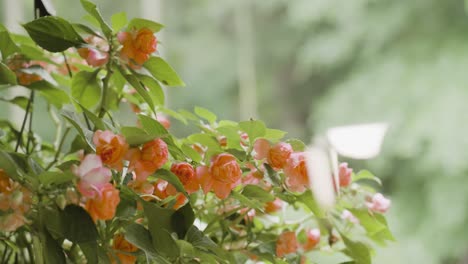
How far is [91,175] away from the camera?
0.42 m

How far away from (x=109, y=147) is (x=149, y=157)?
0.03m

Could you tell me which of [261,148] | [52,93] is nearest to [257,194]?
[261,148]

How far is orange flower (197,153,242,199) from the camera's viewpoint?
1.63ft

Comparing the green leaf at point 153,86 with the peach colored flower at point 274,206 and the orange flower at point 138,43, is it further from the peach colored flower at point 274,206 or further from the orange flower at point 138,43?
the peach colored flower at point 274,206

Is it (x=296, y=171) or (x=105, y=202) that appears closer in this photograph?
(x=105, y=202)

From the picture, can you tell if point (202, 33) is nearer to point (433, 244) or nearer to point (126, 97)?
point (433, 244)

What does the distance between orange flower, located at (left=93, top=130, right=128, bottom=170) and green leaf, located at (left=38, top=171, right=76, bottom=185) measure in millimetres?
28

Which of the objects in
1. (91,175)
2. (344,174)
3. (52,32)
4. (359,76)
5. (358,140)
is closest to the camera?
(91,175)

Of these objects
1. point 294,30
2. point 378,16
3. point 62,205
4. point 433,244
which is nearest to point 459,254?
point 433,244

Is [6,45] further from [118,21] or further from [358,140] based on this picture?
[358,140]

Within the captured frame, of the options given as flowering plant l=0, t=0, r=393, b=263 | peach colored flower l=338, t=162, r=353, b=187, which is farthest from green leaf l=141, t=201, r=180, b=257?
peach colored flower l=338, t=162, r=353, b=187

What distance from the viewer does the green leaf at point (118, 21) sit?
0.57 meters

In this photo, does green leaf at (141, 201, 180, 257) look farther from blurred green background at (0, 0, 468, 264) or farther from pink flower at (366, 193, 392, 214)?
blurred green background at (0, 0, 468, 264)

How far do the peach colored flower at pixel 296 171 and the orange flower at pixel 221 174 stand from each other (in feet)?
0.15
